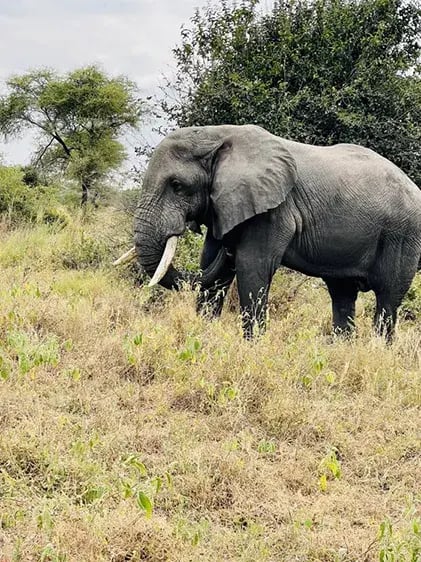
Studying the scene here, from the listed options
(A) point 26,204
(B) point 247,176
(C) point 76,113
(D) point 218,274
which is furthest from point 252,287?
(C) point 76,113

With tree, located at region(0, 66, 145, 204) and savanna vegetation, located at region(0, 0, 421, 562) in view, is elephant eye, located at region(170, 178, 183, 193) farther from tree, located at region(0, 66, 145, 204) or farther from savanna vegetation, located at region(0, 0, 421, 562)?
tree, located at region(0, 66, 145, 204)

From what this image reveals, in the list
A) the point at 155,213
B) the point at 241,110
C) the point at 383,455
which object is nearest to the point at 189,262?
the point at 155,213

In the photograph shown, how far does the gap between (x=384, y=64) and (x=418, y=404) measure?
737cm

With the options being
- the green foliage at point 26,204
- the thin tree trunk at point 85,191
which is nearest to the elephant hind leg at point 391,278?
the green foliage at point 26,204

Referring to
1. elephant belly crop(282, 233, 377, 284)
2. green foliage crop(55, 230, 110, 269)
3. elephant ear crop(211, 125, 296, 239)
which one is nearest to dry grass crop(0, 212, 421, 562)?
elephant belly crop(282, 233, 377, 284)

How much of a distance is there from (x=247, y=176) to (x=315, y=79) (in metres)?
5.30

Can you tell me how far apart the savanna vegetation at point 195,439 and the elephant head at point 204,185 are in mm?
609

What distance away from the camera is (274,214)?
6238mm

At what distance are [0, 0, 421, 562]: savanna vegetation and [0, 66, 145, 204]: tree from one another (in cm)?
1489

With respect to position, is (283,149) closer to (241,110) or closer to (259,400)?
(259,400)

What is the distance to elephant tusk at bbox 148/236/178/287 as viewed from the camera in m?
6.05

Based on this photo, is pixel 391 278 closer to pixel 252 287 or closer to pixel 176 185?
pixel 252 287

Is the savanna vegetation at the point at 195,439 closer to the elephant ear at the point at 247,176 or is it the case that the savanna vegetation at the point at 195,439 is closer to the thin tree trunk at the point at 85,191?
the elephant ear at the point at 247,176

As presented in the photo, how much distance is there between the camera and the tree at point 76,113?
21312 millimetres
